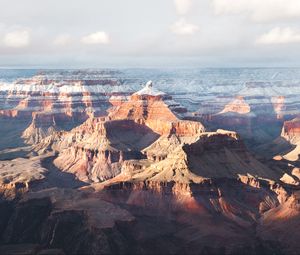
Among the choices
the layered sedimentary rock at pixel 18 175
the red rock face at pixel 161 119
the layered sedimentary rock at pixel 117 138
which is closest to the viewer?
the layered sedimentary rock at pixel 18 175

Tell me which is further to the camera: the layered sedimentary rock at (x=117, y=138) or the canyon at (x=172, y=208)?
the layered sedimentary rock at (x=117, y=138)

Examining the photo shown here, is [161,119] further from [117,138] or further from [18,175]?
[18,175]

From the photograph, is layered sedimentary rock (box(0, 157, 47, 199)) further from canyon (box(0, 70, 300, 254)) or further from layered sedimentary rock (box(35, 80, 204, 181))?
layered sedimentary rock (box(35, 80, 204, 181))

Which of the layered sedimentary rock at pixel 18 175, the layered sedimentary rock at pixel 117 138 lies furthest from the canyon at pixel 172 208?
the layered sedimentary rock at pixel 117 138

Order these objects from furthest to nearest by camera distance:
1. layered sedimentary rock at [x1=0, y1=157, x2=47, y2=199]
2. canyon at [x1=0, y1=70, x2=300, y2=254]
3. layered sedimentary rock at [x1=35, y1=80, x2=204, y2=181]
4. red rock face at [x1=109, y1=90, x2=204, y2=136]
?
red rock face at [x1=109, y1=90, x2=204, y2=136] → layered sedimentary rock at [x1=35, y1=80, x2=204, y2=181] → layered sedimentary rock at [x1=0, y1=157, x2=47, y2=199] → canyon at [x1=0, y1=70, x2=300, y2=254]

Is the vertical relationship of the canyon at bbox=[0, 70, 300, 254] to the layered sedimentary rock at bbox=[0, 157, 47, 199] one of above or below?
above

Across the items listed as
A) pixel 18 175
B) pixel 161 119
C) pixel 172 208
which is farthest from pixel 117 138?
pixel 172 208

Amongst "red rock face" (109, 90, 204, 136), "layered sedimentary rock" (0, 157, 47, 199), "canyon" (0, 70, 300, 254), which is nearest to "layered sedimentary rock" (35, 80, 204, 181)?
"red rock face" (109, 90, 204, 136)

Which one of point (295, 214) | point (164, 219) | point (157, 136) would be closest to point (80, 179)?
point (157, 136)

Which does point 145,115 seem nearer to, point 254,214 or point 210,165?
point 210,165

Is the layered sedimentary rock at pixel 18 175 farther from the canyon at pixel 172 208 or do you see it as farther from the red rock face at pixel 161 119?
the red rock face at pixel 161 119

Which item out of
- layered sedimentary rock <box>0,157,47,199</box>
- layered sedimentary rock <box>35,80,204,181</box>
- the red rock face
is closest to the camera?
layered sedimentary rock <box>0,157,47,199</box>
